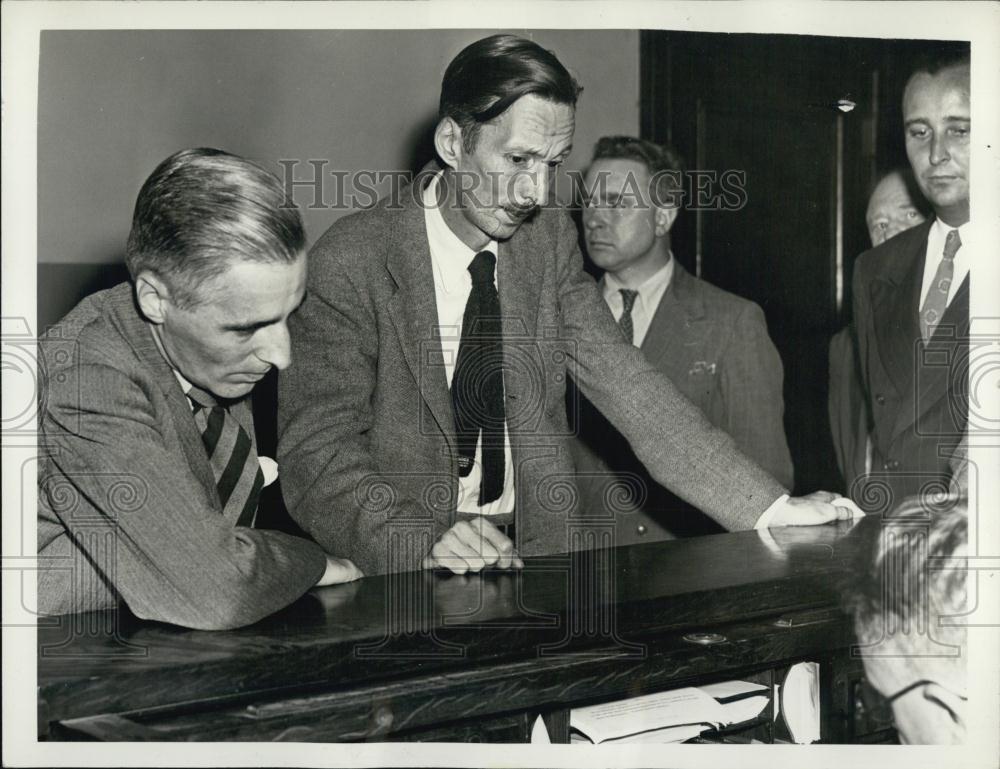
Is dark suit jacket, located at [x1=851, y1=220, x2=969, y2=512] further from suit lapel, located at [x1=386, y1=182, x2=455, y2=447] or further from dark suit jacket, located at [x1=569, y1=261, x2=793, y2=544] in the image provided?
suit lapel, located at [x1=386, y1=182, x2=455, y2=447]

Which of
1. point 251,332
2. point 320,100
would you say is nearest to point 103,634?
point 251,332

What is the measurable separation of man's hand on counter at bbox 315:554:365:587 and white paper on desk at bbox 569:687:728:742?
406 mm

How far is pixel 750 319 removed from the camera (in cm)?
271

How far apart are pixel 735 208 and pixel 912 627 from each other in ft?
3.57

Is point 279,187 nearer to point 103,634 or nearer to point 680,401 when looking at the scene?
point 103,634

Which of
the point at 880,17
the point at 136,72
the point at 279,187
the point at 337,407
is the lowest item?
the point at 337,407

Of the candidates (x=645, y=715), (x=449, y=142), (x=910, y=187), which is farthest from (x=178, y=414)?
(x=910, y=187)

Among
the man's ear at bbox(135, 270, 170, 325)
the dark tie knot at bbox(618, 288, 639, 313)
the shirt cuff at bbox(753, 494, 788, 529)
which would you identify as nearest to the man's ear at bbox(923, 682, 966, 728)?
the shirt cuff at bbox(753, 494, 788, 529)

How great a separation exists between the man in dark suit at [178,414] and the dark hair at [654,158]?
4.23 ft

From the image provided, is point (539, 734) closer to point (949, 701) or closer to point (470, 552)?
point (470, 552)

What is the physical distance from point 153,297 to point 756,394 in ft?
5.29

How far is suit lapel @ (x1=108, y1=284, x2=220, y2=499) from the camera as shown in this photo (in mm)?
1527

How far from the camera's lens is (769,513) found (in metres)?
1.92

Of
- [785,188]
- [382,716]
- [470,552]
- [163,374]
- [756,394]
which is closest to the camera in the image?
[382,716]
